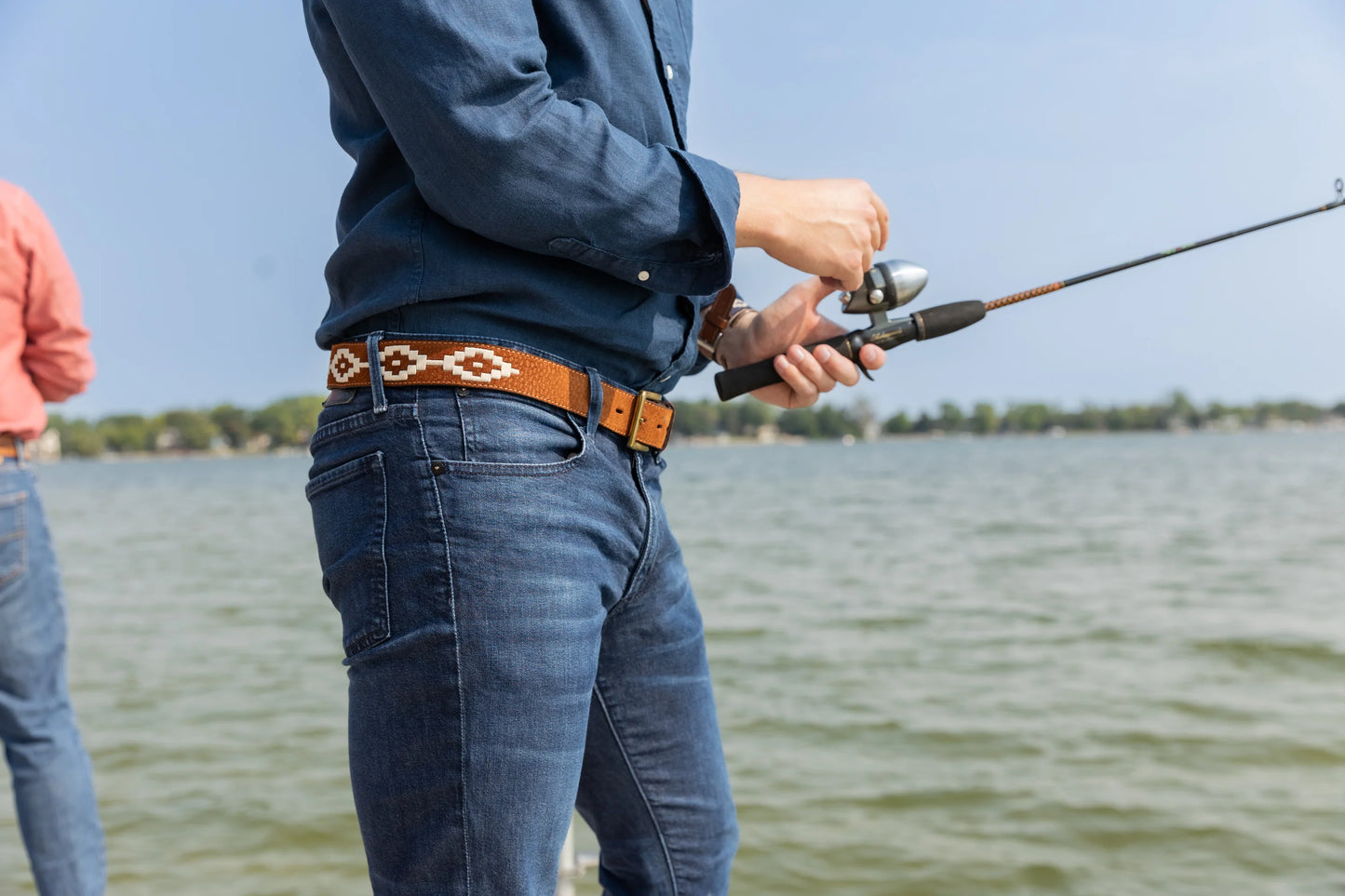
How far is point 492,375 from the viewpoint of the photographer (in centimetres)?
117

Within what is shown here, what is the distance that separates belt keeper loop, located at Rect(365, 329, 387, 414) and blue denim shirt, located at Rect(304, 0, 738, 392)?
28 mm

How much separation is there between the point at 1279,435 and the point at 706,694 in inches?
4292

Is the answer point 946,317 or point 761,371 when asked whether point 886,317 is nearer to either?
point 946,317

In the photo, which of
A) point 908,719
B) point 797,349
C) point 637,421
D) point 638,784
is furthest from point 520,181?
point 908,719

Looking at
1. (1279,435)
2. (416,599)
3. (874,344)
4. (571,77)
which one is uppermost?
(571,77)

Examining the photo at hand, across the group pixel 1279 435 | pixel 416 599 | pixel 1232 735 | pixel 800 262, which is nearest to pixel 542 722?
pixel 416 599

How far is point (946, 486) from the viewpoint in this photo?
33625mm

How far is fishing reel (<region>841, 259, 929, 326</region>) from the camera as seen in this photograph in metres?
1.60

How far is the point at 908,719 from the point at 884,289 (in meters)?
5.04

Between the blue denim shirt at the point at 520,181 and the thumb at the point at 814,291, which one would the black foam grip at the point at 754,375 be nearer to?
the thumb at the point at 814,291

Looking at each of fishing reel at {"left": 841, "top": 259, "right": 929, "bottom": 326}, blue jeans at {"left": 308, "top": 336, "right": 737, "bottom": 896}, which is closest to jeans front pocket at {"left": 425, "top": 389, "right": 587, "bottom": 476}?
blue jeans at {"left": 308, "top": 336, "right": 737, "bottom": 896}

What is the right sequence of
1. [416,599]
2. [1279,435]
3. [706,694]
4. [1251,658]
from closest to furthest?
[416,599]
[706,694]
[1251,658]
[1279,435]

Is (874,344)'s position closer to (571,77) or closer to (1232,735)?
(571,77)

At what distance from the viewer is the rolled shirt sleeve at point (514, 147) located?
107 cm
